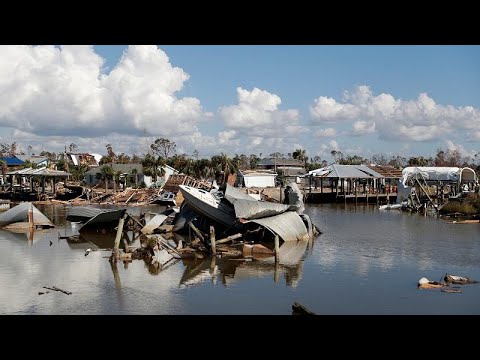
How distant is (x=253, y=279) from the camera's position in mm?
15906

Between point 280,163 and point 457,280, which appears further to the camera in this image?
point 280,163

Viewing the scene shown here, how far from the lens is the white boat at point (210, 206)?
22938 millimetres

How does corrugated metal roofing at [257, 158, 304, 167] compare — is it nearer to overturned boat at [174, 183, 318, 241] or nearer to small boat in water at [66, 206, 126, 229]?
small boat in water at [66, 206, 126, 229]

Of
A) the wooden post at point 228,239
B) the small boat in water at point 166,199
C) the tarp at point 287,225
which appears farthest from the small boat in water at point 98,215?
the small boat in water at point 166,199

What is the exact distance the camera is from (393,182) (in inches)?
2653

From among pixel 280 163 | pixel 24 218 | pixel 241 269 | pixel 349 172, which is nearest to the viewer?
pixel 241 269

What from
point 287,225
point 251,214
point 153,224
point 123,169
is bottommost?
point 153,224

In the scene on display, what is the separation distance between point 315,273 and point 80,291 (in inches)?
298

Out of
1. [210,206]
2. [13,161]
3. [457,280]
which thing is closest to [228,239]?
[210,206]

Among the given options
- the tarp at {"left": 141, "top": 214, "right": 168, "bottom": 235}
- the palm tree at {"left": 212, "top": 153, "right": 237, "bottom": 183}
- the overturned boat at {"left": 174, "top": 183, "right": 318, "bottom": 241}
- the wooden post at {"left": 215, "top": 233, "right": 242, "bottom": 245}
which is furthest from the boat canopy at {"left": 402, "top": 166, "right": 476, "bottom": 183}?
the wooden post at {"left": 215, "top": 233, "right": 242, "bottom": 245}

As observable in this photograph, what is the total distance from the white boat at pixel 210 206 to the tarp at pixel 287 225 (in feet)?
6.31

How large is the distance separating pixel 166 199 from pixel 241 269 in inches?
1080

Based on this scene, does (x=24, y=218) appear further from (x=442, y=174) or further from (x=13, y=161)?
(x=13, y=161)
